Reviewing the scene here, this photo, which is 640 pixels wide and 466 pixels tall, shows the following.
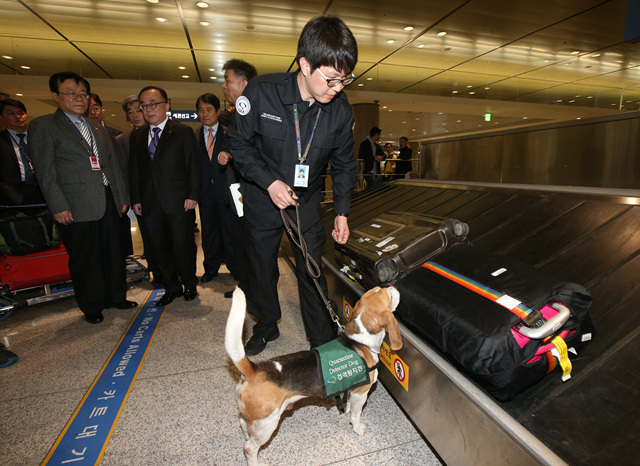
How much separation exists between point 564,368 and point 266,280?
1.60 metres

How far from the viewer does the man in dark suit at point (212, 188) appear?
139 inches

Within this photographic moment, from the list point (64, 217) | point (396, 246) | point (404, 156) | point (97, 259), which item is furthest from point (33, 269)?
point (404, 156)

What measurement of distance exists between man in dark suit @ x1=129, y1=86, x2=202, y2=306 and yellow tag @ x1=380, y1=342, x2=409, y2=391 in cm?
226

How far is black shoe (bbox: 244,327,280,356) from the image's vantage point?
2.23 metres

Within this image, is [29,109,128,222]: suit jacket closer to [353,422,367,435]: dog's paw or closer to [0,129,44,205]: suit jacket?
[0,129,44,205]: suit jacket

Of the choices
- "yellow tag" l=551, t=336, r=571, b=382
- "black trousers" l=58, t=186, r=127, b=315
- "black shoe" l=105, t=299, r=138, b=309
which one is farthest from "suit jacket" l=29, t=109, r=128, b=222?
"yellow tag" l=551, t=336, r=571, b=382

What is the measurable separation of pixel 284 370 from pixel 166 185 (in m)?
2.34

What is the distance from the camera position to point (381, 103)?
44.2 ft

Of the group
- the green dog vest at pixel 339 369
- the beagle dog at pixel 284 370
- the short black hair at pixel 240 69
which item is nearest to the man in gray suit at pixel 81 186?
the short black hair at pixel 240 69

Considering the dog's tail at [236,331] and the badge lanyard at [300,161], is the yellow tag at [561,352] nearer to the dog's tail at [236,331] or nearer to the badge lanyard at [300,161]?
the dog's tail at [236,331]

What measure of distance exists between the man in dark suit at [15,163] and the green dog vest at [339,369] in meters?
3.67

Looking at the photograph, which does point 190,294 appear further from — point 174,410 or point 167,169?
point 174,410

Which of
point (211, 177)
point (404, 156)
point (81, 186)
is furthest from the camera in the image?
point (404, 156)

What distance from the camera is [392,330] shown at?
1.33 meters
